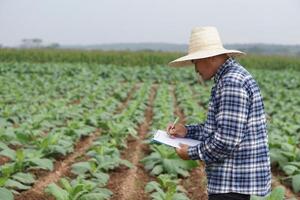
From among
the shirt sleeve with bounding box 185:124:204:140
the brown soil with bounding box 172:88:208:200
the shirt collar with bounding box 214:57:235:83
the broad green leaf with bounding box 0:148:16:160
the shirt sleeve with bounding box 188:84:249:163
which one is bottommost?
the brown soil with bounding box 172:88:208:200

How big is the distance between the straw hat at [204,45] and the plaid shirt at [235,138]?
0.10m

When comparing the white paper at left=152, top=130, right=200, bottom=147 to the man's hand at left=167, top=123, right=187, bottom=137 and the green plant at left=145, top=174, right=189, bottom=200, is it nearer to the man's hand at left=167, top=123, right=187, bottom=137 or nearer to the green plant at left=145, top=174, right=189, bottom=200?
the man's hand at left=167, top=123, right=187, bottom=137

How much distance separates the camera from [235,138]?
291 centimetres

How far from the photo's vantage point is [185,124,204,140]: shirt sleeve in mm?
3459

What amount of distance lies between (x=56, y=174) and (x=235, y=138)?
3.29 meters

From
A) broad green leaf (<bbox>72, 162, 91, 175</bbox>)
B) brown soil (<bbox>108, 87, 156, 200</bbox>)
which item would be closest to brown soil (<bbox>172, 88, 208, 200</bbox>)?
brown soil (<bbox>108, 87, 156, 200</bbox>)

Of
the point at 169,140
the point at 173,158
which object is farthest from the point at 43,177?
the point at 169,140

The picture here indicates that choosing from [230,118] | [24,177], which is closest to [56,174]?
[24,177]

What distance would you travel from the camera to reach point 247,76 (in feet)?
9.84

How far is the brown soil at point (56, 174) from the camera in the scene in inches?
191

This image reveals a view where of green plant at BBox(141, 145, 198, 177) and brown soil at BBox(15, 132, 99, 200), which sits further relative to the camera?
green plant at BBox(141, 145, 198, 177)

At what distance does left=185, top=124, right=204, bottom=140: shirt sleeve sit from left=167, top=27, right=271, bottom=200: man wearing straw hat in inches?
9.7

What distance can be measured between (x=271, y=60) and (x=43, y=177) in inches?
1124

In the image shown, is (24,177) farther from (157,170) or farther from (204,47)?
(204,47)
